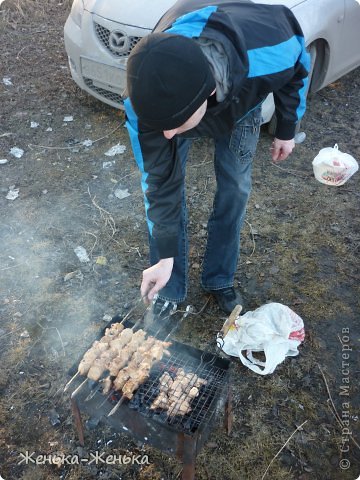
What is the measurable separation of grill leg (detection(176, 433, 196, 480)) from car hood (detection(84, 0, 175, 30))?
3.96 metres

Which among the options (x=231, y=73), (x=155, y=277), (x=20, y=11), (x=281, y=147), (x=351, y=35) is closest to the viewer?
(x=231, y=73)

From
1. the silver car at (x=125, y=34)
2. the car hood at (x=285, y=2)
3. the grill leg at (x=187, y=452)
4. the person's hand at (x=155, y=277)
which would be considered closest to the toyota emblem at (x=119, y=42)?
the silver car at (x=125, y=34)

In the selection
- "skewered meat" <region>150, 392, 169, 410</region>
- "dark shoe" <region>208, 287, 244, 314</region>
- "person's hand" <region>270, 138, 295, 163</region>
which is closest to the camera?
"skewered meat" <region>150, 392, 169, 410</region>

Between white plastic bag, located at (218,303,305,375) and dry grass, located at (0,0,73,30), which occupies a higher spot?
white plastic bag, located at (218,303,305,375)

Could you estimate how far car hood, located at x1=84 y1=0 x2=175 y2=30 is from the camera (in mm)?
4641

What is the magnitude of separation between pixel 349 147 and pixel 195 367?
3.77m

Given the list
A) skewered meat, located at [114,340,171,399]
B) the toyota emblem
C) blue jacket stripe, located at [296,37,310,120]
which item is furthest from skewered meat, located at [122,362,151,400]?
the toyota emblem

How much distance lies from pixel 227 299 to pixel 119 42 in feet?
9.76

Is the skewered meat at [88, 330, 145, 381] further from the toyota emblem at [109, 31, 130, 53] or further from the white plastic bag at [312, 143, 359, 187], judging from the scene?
the toyota emblem at [109, 31, 130, 53]

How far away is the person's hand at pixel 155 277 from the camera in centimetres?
259

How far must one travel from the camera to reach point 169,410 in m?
2.39

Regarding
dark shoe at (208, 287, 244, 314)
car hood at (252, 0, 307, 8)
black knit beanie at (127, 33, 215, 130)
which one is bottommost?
dark shoe at (208, 287, 244, 314)

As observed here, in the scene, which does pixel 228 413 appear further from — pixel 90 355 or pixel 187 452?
pixel 90 355

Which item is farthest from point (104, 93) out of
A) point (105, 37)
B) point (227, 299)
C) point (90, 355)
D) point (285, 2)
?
point (90, 355)
